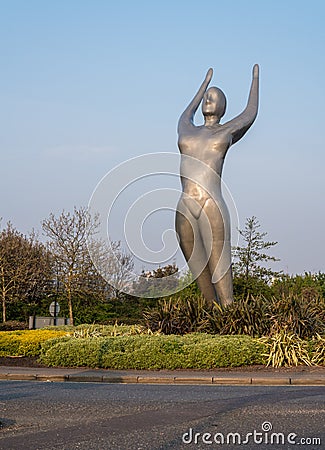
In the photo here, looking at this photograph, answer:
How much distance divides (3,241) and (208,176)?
2608 cm

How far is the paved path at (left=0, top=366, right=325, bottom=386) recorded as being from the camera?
1309 cm

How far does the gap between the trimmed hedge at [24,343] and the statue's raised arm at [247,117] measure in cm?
688

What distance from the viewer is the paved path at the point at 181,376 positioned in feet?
43.0

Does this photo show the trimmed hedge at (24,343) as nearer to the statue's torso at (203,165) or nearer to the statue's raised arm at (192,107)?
the statue's torso at (203,165)

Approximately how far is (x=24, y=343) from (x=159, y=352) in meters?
4.32

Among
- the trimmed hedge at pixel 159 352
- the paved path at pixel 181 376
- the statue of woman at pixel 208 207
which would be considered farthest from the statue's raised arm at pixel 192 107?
the paved path at pixel 181 376

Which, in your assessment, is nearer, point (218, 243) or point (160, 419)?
point (160, 419)

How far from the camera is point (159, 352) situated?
15609 mm

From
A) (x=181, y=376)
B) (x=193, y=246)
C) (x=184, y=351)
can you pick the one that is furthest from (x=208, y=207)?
(x=181, y=376)

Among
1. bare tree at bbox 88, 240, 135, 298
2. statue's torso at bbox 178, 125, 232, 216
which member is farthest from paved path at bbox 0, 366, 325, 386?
bare tree at bbox 88, 240, 135, 298

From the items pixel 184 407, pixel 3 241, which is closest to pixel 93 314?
pixel 3 241

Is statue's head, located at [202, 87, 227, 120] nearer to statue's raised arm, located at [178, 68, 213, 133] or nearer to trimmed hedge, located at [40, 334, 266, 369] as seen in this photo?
statue's raised arm, located at [178, 68, 213, 133]

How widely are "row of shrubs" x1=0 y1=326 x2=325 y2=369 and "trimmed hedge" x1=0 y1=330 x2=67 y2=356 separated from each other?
1.09 meters

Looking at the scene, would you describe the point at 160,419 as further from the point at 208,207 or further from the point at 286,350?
the point at 208,207
